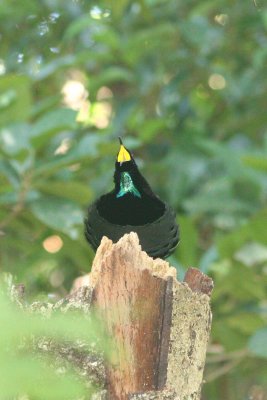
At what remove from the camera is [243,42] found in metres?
3.81

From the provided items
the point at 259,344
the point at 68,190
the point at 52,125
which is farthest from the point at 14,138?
the point at 259,344

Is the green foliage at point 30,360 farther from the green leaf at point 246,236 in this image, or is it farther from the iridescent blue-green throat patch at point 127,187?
the green leaf at point 246,236

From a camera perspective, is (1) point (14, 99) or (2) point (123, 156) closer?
(2) point (123, 156)

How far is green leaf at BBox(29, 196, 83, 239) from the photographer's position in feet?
9.07

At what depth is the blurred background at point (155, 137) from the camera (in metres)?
2.84

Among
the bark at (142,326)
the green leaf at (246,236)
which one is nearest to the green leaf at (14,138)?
the green leaf at (246,236)

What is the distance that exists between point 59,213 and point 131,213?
4.05 ft

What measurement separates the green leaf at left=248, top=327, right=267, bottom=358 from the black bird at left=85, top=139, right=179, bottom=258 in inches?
43.0

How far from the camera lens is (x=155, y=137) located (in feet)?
12.8

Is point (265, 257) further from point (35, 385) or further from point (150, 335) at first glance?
point (35, 385)

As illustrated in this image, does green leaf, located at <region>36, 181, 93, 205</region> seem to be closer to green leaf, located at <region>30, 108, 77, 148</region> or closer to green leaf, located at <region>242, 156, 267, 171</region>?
green leaf, located at <region>30, 108, 77, 148</region>

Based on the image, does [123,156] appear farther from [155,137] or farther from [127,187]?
[155,137]

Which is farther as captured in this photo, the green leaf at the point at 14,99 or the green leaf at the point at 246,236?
the green leaf at the point at 14,99

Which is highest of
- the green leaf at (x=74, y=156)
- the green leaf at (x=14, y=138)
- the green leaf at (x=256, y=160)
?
the green leaf at (x=14, y=138)
